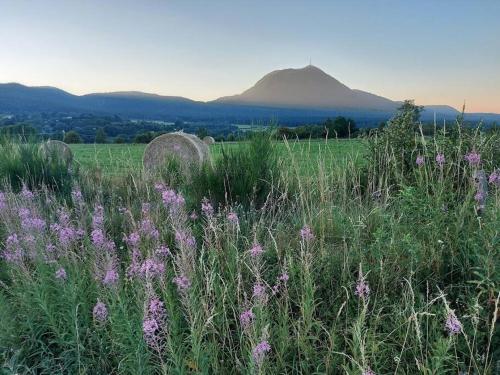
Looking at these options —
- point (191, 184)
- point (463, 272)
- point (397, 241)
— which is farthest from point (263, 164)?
point (463, 272)

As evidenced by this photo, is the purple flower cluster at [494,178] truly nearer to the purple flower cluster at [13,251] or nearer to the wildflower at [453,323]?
the wildflower at [453,323]

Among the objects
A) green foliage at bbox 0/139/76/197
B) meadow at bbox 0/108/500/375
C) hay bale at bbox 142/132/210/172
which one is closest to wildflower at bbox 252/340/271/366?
meadow at bbox 0/108/500/375

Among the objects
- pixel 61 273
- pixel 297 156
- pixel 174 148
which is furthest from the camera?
pixel 174 148

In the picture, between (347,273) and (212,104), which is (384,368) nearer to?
(347,273)

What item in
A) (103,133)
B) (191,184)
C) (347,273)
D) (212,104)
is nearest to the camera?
(347,273)

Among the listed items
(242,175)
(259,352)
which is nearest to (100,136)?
(242,175)

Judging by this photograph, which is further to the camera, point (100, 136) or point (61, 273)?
point (100, 136)

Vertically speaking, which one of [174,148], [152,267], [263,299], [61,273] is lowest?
[174,148]

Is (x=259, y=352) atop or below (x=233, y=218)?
below

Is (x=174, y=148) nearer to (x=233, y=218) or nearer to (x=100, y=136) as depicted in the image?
(x=233, y=218)

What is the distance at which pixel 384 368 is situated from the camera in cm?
271

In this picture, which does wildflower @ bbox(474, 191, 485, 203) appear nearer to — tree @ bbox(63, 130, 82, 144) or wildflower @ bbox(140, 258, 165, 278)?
wildflower @ bbox(140, 258, 165, 278)

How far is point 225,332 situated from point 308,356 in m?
0.56

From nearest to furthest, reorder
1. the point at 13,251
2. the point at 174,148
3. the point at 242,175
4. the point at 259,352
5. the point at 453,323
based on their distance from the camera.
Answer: the point at 259,352 → the point at 453,323 → the point at 13,251 → the point at 242,175 → the point at 174,148
